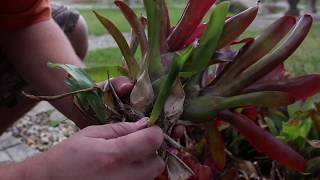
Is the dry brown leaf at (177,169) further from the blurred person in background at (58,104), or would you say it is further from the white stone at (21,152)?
the white stone at (21,152)

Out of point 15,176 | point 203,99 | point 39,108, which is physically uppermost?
point 203,99

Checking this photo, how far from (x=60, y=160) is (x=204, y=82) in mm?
317

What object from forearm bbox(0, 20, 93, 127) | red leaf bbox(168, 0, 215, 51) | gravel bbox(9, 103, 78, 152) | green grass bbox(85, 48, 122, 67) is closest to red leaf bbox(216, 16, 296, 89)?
red leaf bbox(168, 0, 215, 51)

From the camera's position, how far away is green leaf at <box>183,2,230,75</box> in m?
0.86

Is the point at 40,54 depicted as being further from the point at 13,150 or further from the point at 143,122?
the point at 13,150

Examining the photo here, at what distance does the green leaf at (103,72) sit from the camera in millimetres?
1020

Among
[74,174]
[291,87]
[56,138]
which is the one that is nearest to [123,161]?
[74,174]

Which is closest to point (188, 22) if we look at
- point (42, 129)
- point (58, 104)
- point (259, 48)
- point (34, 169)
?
point (259, 48)

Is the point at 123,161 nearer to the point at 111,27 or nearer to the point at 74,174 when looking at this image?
the point at 74,174

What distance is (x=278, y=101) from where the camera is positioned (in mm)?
906

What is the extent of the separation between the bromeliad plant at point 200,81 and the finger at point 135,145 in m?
0.05

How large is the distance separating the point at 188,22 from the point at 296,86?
24cm

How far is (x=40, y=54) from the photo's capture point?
5.18 ft

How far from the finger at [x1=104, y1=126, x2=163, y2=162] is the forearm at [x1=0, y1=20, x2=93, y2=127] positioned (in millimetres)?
732
